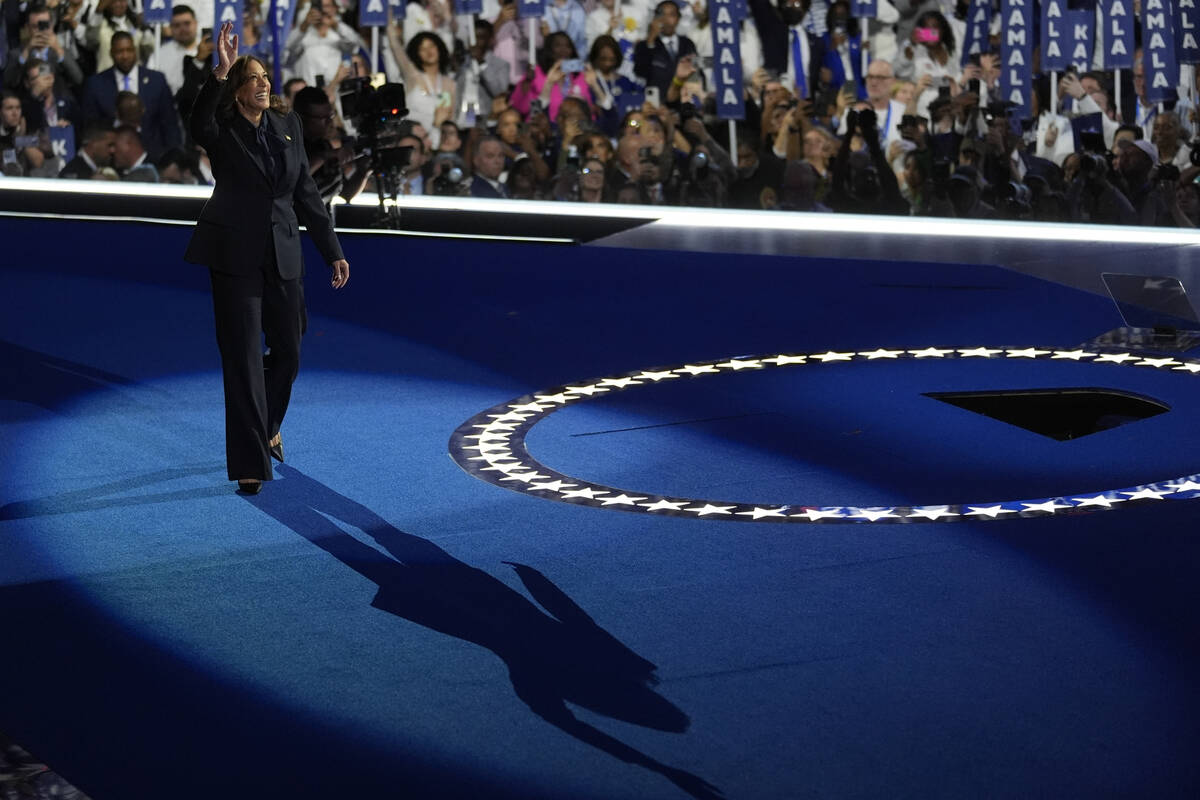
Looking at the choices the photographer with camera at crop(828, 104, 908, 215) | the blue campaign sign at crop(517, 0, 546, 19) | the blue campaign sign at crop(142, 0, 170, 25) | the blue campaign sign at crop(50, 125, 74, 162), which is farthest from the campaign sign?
the blue campaign sign at crop(50, 125, 74, 162)

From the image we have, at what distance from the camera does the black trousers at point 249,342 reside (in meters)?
6.53

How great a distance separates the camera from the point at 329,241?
6.82m

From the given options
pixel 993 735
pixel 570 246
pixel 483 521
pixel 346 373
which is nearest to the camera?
pixel 993 735

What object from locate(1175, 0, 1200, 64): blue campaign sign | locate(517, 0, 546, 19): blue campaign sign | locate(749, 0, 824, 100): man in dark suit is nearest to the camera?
locate(1175, 0, 1200, 64): blue campaign sign

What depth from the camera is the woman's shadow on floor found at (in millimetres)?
4332

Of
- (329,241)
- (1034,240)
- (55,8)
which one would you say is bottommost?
(1034,240)

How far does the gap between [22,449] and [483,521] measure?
230 centimetres

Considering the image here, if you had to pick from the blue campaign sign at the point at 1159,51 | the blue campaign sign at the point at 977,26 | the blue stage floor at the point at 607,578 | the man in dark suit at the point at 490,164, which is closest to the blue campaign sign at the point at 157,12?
the man in dark suit at the point at 490,164

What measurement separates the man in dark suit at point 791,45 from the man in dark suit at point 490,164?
267 cm

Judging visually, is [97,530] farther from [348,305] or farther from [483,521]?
[348,305]

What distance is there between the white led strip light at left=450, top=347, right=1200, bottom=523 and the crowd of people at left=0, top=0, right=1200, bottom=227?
3261 mm

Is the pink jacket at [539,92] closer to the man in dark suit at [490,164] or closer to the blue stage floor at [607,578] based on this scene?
the man in dark suit at [490,164]

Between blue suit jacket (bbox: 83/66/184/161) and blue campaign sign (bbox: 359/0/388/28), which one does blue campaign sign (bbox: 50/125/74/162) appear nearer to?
blue suit jacket (bbox: 83/66/184/161)

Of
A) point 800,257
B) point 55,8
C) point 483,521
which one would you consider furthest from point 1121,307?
point 55,8
